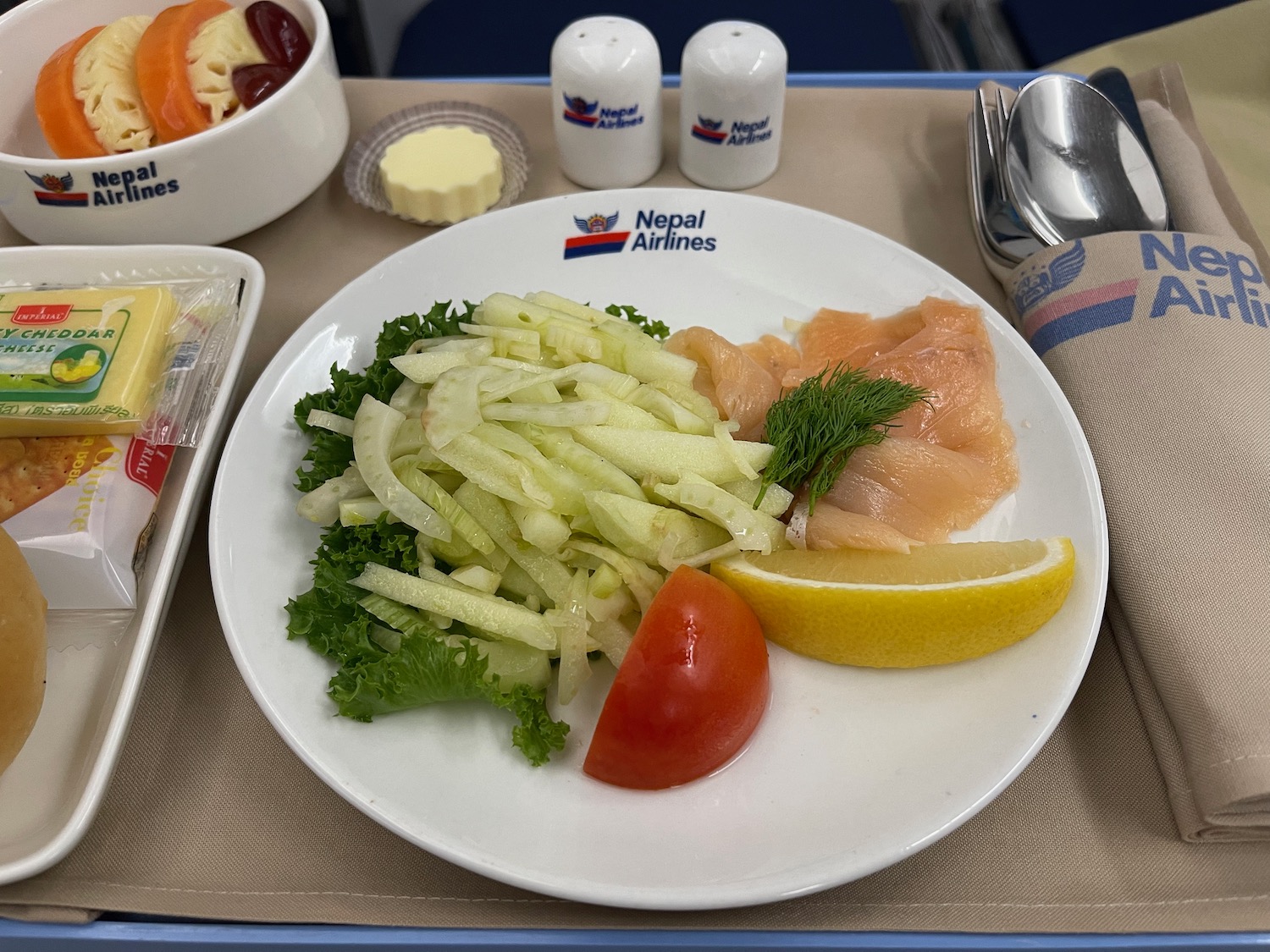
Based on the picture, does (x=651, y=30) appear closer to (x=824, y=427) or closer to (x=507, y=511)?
(x=824, y=427)

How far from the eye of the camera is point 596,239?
192 centimetres

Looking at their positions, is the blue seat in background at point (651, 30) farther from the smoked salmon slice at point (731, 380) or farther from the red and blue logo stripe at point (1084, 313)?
the smoked salmon slice at point (731, 380)

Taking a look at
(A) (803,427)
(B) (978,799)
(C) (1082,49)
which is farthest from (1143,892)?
(C) (1082,49)

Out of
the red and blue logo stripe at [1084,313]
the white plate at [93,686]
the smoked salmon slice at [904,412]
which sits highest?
the red and blue logo stripe at [1084,313]

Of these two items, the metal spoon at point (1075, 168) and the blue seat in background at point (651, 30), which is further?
the blue seat in background at point (651, 30)

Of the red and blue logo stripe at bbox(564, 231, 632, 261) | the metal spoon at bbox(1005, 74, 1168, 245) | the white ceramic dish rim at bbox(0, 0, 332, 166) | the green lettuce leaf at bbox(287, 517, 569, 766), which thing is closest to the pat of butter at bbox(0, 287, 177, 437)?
the white ceramic dish rim at bbox(0, 0, 332, 166)

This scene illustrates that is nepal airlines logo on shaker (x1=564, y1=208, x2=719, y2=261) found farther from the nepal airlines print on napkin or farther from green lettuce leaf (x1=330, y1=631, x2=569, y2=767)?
green lettuce leaf (x1=330, y1=631, x2=569, y2=767)

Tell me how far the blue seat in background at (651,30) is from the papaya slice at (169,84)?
4.40 feet

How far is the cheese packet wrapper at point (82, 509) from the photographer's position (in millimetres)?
1396

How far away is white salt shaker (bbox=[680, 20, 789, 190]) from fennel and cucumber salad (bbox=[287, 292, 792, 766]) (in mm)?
706

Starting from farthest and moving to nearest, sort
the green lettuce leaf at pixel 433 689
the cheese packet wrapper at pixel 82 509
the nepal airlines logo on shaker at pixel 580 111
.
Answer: the nepal airlines logo on shaker at pixel 580 111, the cheese packet wrapper at pixel 82 509, the green lettuce leaf at pixel 433 689

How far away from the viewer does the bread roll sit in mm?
1208

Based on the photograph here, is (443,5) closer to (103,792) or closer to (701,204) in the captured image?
(701,204)

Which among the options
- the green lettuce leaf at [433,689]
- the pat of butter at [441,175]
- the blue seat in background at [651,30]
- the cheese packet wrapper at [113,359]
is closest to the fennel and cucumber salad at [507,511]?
the green lettuce leaf at [433,689]
